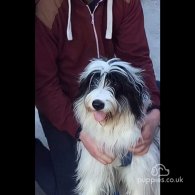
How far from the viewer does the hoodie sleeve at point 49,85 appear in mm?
1650

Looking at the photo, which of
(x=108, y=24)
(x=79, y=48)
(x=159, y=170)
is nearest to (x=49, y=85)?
(x=79, y=48)

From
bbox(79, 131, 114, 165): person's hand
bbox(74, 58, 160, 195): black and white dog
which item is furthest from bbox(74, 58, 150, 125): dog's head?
bbox(79, 131, 114, 165): person's hand

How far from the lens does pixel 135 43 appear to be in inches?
66.1

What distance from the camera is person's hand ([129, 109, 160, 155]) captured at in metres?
1.64

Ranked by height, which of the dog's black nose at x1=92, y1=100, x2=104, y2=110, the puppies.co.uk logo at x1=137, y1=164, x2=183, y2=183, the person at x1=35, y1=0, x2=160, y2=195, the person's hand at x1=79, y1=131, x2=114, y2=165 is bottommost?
the puppies.co.uk logo at x1=137, y1=164, x2=183, y2=183

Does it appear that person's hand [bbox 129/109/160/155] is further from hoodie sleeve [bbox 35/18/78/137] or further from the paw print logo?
hoodie sleeve [bbox 35/18/78/137]

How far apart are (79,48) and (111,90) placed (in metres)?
0.20

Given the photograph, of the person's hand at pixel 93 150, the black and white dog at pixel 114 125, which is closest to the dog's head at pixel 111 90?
the black and white dog at pixel 114 125

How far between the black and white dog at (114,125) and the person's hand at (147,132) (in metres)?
0.02

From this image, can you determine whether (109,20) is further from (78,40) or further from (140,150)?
(140,150)

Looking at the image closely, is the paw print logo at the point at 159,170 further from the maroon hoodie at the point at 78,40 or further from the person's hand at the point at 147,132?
the maroon hoodie at the point at 78,40
